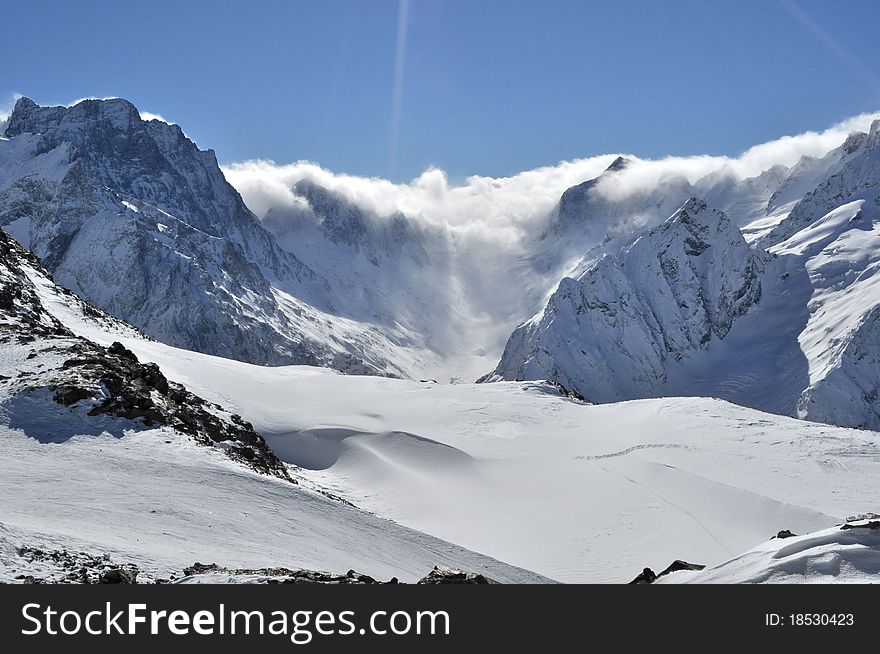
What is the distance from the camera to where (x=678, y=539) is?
3956 centimetres

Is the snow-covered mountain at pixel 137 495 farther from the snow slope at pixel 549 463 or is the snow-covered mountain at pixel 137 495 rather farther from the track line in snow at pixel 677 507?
the track line in snow at pixel 677 507

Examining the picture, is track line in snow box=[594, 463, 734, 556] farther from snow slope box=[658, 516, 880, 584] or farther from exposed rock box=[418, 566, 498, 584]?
exposed rock box=[418, 566, 498, 584]

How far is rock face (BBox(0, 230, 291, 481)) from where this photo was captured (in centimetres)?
2611

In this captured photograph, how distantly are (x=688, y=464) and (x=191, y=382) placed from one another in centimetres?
3488

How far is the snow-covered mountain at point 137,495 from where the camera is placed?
627 inches

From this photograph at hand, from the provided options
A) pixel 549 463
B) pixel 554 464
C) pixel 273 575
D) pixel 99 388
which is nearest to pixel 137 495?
pixel 273 575

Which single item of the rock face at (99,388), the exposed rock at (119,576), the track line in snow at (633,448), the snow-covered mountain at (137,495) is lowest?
the exposed rock at (119,576)

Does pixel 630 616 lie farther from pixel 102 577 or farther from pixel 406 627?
pixel 102 577

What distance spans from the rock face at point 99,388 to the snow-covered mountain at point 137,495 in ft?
0.22

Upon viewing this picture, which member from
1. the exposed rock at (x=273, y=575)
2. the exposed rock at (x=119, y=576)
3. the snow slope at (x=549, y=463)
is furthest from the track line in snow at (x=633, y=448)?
the exposed rock at (x=119, y=576)

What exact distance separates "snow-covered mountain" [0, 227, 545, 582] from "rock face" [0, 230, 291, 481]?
68mm

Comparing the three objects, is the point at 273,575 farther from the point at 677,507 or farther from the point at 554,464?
the point at 554,464

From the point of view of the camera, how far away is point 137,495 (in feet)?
67.6

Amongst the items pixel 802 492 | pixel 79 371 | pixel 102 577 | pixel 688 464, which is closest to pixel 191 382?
pixel 79 371
